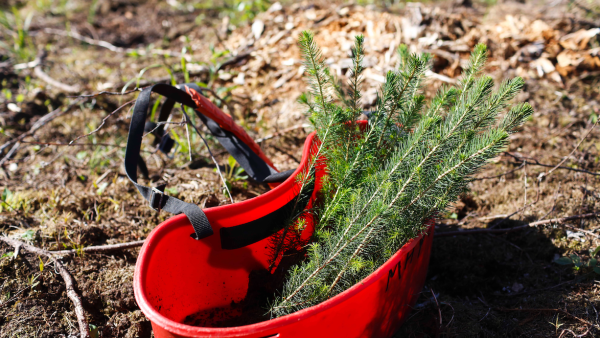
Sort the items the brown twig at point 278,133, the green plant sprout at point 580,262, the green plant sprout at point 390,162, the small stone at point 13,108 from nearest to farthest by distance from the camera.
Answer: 1. the green plant sprout at point 390,162
2. the green plant sprout at point 580,262
3. the brown twig at point 278,133
4. the small stone at point 13,108

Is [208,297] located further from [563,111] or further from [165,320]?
[563,111]

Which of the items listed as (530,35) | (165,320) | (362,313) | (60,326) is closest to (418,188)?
(362,313)

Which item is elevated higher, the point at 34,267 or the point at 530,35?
the point at 530,35

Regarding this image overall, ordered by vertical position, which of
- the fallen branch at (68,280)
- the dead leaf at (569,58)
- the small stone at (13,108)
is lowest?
the small stone at (13,108)

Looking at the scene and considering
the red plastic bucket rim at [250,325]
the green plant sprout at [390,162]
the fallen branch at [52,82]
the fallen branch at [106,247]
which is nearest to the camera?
the red plastic bucket rim at [250,325]

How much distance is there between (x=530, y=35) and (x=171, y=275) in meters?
3.35

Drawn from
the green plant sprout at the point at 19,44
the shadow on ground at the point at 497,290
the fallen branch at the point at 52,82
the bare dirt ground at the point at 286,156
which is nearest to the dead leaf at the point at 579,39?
the bare dirt ground at the point at 286,156

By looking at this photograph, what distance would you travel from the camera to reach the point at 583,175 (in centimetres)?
236

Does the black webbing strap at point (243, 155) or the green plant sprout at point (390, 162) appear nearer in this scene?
the green plant sprout at point (390, 162)

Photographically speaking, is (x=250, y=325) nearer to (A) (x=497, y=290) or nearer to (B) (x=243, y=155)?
(B) (x=243, y=155)

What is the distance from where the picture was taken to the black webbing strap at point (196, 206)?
154cm

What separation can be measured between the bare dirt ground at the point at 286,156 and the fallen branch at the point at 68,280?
4 centimetres

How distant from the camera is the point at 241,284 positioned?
1.93 metres

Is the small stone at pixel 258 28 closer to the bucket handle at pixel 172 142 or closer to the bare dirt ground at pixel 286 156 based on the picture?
the bare dirt ground at pixel 286 156
